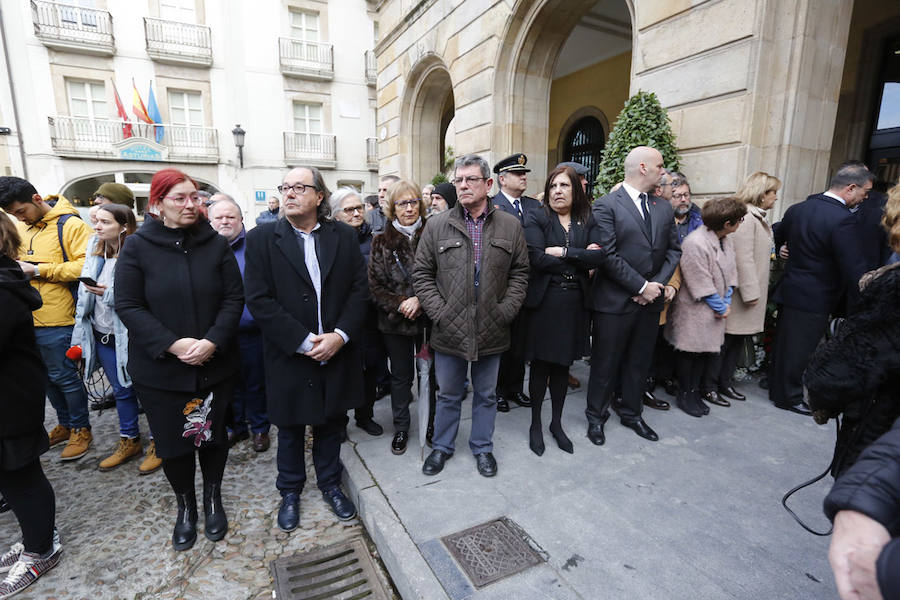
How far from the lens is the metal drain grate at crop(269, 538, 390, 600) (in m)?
2.29

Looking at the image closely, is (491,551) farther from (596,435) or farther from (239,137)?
(239,137)

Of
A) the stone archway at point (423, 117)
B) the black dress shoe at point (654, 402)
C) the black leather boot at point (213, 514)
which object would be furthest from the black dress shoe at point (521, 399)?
the stone archway at point (423, 117)

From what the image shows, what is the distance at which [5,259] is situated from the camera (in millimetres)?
2232

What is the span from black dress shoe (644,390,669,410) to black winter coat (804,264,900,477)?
2.59 m

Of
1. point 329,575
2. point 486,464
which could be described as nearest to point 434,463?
point 486,464

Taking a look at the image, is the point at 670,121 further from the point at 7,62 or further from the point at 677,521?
the point at 7,62

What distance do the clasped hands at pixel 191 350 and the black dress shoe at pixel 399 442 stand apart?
154cm

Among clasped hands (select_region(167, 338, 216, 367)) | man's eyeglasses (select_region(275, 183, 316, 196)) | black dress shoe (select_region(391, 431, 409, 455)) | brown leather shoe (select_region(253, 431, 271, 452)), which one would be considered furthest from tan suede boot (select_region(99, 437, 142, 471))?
man's eyeglasses (select_region(275, 183, 316, 196))

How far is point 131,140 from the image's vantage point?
56.6 ft

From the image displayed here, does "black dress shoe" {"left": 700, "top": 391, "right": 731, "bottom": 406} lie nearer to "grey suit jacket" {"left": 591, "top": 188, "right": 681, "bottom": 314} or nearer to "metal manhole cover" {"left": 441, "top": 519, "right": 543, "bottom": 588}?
"grey suit jacket" {"left": 591, "top": 188, "right": 681, "bottom": 314}

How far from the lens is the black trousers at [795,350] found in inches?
160

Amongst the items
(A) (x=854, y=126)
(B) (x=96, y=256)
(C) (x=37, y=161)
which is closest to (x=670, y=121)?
(A) (x=854, y=126)

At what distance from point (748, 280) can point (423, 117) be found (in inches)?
364

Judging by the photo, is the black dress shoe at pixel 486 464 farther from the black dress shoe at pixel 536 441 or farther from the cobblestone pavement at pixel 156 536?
the cobblestone pavement at pixel 156 536
